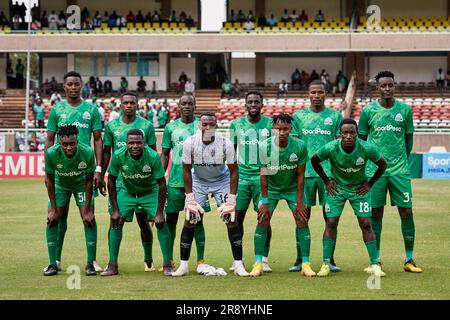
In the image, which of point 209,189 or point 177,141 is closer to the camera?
point 209,189

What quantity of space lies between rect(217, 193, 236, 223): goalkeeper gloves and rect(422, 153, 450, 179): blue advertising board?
25998 mm

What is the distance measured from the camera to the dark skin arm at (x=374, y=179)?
465 inches

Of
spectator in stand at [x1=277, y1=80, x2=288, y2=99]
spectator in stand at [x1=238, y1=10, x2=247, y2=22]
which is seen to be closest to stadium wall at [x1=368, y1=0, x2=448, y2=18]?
spectator in stand at [x1=238, y1=10, x2=247, y2=22]

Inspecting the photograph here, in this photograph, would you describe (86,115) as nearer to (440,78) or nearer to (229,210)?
(229,210)

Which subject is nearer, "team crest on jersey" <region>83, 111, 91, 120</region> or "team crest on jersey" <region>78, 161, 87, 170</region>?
"team crest on jersey" <region>78, 161, 87, 170</region>

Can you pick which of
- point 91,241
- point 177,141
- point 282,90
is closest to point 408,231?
point 177,141

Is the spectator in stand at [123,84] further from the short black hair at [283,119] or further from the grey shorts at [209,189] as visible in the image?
the short black hair at [283,119]

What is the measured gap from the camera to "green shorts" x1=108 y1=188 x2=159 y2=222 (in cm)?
1206

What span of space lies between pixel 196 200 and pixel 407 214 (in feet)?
9.43

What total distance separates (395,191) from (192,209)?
2.80 metres

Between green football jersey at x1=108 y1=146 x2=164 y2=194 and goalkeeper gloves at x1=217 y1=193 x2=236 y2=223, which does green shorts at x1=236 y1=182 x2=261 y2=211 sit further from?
green football jersey at x1=108 y1=146 x2=164 y2=194

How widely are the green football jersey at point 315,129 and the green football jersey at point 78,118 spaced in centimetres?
282

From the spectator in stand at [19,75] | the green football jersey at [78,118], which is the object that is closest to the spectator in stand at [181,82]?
the spectator in stand at [19,75]

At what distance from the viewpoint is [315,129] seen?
41.5ft
